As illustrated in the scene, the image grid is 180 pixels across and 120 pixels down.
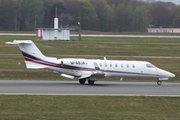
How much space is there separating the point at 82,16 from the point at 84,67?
362 ft

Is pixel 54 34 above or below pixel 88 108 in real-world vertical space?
above

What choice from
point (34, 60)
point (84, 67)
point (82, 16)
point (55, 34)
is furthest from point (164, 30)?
point (34, 60)

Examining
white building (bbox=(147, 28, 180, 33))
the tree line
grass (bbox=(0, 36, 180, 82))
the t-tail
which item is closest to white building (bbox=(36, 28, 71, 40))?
grass (bbox=(0, 36, 180, 82))

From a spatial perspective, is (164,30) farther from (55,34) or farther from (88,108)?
(88,108)

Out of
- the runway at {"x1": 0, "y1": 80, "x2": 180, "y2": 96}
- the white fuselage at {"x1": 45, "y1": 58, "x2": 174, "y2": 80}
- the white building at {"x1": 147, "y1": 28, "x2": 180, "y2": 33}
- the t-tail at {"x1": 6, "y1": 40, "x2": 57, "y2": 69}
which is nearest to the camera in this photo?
the runway at {"x1": 0, "y1": 80, "x2": 180, "y2": 96}

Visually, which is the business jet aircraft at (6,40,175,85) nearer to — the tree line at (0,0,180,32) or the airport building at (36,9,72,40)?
the airport building at (36,9,72,40)

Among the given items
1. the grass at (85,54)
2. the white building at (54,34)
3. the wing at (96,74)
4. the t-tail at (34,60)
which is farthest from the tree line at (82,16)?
the t-tail at (34,60)

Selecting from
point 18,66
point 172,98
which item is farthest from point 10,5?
point 172,98

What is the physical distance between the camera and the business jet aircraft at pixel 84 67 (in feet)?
130

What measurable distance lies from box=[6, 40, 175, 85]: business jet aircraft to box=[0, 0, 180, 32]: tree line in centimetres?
9827

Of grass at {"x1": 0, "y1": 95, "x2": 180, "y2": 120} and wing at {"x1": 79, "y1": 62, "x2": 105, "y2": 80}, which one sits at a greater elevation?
wing at {"x1": 79, "y1": 62, "x2": 105, "y2": 80}

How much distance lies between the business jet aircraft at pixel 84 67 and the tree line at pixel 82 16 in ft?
322

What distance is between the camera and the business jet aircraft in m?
39.8

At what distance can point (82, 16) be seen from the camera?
493ft
